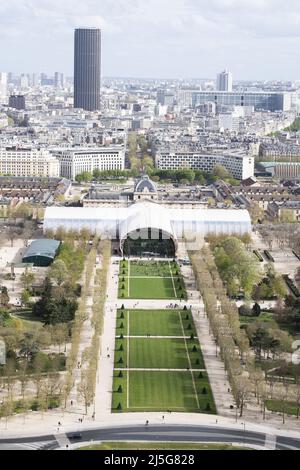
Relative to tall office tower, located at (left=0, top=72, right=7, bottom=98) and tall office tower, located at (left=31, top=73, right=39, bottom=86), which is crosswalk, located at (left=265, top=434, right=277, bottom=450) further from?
tall office tower, located at (left=31, top=73, right=39, bottom=86)

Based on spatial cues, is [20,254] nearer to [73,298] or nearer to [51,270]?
[51,270]

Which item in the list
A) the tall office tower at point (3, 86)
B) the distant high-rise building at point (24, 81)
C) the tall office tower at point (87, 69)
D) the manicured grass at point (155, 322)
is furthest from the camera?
the distant high-rise building at point (24, 81)

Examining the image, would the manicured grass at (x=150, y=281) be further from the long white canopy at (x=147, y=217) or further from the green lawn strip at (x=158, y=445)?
the green lawn strip at (x=158, y=445)

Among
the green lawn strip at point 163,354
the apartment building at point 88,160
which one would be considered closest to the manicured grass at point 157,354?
the green lawn strip at point 163,354

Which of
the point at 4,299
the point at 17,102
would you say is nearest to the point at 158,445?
the point at 4,299

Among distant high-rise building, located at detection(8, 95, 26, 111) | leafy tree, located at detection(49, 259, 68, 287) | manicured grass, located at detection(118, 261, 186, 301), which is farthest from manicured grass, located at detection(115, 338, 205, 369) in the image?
distant high-rise building, located at detection(8, 95, 26, 111)
